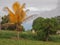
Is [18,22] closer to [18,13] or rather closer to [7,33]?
[18,13]

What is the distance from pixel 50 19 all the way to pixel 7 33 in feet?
17.3

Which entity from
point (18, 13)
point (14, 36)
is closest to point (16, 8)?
point (18, 13)

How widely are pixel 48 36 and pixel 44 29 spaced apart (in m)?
1.08

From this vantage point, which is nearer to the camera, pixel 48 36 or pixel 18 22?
pixel 18 22

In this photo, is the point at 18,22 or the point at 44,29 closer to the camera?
the point at 18,22

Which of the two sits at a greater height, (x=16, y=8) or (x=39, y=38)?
(x=16, y=8)

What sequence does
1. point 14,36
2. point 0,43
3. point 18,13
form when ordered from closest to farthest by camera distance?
point 0,43, point 18,13, point 14,36

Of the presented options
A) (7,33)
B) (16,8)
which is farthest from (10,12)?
(7,33)

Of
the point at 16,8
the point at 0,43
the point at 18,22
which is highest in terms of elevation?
the point at 16,8

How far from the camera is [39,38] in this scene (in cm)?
2512

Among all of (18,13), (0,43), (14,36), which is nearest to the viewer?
(0,43)

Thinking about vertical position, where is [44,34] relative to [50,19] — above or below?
below

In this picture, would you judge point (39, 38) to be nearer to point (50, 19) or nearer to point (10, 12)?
point (50, 19)

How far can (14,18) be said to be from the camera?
22188 mm
